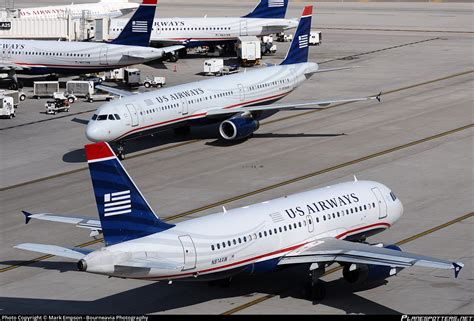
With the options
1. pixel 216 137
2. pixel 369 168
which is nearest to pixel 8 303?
pixel 369 168

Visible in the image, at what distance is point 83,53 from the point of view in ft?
326

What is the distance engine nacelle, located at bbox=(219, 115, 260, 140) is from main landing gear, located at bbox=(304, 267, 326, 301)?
3211 centimetres

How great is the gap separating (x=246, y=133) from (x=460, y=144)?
15033 millimetres

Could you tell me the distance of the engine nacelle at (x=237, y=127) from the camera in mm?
76125

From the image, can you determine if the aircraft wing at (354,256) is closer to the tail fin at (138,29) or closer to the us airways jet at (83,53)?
the us airways jet at (83,53)

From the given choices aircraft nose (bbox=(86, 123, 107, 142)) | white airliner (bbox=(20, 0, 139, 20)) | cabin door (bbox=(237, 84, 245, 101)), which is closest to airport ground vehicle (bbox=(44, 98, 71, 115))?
cabin door (bbox=(237, 84, 245, 101))

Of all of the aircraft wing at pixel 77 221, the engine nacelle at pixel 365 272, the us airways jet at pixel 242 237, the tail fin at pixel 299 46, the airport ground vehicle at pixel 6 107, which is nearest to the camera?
the us airways jet at pixel 242 237

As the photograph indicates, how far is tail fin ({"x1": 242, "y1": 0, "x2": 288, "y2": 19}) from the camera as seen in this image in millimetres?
125562

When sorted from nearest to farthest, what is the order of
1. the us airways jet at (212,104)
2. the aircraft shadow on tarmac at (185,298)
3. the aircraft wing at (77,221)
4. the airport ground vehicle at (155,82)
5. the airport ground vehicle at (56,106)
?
the aircraft shadow on tarmac at (185,298)
the aircraft wing at (77,221)
the us airways jet at (212,104)
the airport ground vehicle at (56,106)
the airport ground vehicle at (155,82)

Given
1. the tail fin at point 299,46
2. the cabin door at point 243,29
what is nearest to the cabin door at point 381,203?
the tail fin at point 299,46

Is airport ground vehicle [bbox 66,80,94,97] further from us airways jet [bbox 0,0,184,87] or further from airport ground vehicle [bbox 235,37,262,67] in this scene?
airport ground vehicle [bbox 235,37,262,67]

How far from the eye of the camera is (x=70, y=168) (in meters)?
69.9

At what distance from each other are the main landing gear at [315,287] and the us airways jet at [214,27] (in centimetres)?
7723

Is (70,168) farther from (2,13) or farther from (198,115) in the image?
(2,13)
